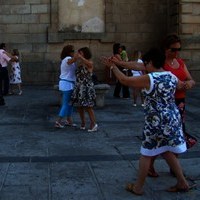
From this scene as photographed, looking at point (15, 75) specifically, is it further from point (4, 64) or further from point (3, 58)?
point (3, 58)

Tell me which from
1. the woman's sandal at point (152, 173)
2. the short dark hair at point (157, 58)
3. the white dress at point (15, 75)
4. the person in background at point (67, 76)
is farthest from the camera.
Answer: the white dress at point (15, 75)

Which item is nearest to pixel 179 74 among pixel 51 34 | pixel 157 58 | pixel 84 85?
pixel 157 58

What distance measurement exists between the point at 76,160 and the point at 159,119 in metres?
2.10

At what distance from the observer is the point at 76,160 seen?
23.5 feet

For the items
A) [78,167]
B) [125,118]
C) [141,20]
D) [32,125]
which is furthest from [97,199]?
[141,20]

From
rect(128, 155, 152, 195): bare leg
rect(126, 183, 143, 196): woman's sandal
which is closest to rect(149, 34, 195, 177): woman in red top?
rect(128, 155, 152, 195): bare leg

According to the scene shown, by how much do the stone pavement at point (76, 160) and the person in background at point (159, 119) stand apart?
0.34 m

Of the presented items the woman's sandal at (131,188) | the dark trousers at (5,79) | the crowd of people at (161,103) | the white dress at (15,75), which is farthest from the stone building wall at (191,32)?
the woman's sandal at (131,188)

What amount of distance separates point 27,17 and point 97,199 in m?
15.0

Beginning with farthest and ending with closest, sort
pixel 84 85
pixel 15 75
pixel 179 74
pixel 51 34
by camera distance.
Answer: pixel 51 34 < pixel 15 75 < pixel 84 85 < pixel 179 74

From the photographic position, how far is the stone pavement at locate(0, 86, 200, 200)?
5621mm

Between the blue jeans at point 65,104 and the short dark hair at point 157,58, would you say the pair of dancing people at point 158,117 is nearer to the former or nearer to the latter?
the short dark hair at point 157,58

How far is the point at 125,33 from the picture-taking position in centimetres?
2003

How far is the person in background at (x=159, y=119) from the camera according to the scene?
543 cm
